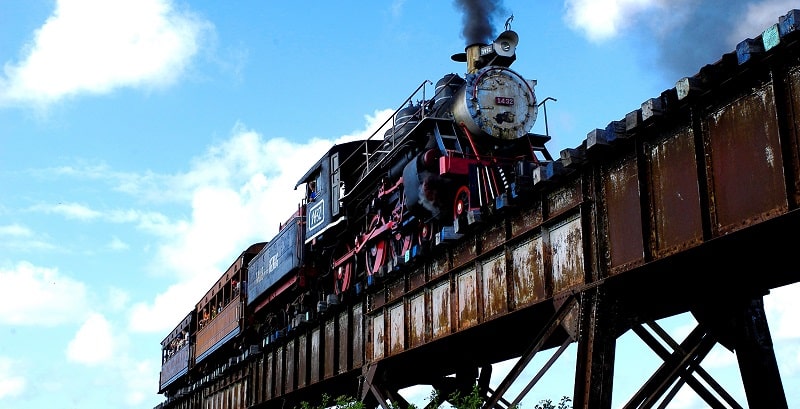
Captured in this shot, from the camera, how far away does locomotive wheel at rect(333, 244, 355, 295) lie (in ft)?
66.7

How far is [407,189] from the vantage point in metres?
16.4

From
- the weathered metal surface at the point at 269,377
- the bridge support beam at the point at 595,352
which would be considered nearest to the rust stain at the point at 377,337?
the bridge support beam at the point at 595,352

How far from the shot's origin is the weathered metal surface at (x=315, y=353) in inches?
765

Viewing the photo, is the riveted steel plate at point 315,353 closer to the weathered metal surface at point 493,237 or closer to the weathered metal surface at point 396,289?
the weathered metal surface at point 396,289

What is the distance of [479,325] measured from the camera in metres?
12.6

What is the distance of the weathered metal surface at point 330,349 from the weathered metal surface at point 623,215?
9460 millimetres

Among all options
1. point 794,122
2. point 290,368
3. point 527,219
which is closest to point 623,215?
point 527,219

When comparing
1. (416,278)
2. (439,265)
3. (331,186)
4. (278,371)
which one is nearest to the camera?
(439,265)

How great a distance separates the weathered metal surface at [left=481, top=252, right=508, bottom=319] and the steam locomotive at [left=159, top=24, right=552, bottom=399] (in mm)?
645

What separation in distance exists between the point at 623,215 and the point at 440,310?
4.76 meters

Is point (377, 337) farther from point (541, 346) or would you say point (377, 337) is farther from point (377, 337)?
point (541, 346)

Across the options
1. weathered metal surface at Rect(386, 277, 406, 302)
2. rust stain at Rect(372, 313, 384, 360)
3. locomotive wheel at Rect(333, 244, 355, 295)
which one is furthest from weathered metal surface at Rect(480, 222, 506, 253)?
locomotive wheel at Rect(333, 244, 355, 295)

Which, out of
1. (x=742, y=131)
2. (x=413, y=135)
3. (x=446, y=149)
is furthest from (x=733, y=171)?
(x=413, y=135)

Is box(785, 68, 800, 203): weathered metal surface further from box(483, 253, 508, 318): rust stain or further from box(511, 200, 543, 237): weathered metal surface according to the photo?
box(483, 253, 508, 318): rust stain
